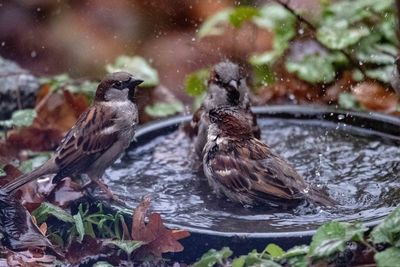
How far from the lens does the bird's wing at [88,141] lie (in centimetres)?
490

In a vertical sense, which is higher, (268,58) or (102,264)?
(268,58)

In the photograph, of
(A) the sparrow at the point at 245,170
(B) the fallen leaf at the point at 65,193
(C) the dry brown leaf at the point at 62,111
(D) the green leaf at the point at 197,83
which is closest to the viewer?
(A) the sparrow at the point at 245,170

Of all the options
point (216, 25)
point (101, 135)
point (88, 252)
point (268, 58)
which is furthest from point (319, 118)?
point (88, 252)

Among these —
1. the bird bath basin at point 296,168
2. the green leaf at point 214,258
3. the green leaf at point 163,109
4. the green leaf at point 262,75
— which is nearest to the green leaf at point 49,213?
the bird bath basin at point 296,168

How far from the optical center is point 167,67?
8.15 meters

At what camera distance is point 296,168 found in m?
5.18

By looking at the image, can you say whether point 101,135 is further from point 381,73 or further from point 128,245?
point 381,73

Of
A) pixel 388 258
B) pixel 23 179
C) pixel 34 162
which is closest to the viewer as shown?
pixel 388 258

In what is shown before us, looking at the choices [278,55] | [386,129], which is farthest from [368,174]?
[278,55]

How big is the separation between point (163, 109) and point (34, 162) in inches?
62.5

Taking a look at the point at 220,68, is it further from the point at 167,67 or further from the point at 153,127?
the point at 167,67

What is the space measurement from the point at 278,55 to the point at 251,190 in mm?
2825

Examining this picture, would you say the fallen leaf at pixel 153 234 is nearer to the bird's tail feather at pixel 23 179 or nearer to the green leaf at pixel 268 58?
the bird's tail feather at pixel 23 179

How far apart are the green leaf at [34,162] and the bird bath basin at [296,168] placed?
17.5 inches
